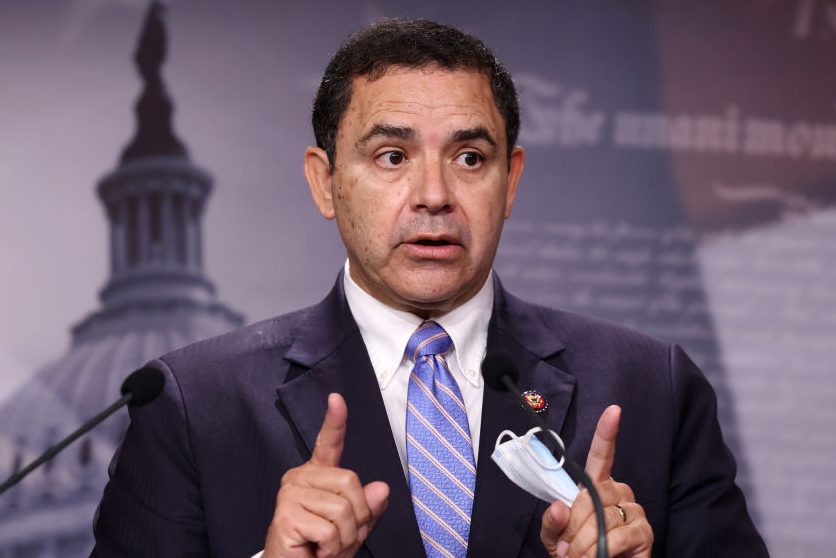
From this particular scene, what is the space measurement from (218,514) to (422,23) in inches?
36.3

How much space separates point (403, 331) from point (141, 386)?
0.59 m

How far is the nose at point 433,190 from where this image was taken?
1854mm

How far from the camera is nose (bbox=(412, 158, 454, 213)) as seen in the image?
185 centimetres

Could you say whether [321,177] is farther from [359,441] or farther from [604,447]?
[604,447]

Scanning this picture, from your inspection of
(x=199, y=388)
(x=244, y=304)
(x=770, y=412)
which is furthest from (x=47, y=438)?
(x=770, y=412)

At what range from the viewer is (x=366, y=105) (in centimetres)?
197

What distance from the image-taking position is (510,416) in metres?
1.90

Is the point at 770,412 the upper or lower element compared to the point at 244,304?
lower

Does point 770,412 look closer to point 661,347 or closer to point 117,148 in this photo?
point 661,347

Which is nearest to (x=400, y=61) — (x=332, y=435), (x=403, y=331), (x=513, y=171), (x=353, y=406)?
(x=513, y=171)

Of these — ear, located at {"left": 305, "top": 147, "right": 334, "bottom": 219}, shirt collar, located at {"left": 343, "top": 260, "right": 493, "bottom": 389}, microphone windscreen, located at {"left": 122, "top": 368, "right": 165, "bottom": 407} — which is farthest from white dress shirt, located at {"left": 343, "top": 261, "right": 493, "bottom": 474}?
microphone windscreen, located at {"left": 122, "top": 368, "right": 165, "bottom": 407}

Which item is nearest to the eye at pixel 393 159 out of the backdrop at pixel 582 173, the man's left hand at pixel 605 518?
the man's left hand at pixel 605 518

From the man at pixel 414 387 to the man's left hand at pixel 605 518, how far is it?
14 centimetres

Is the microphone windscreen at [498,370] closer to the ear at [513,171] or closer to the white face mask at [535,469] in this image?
the white face mask at [535,469]
